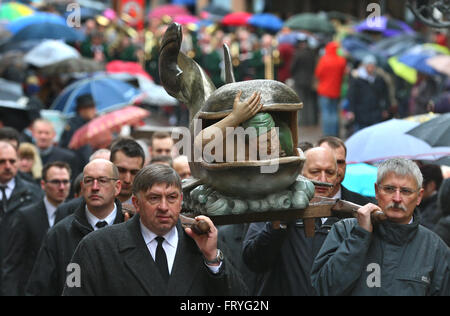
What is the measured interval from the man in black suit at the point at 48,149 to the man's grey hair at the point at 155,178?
20.7 feet

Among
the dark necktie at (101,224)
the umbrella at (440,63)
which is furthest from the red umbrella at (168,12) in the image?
the dark necktie at (101,224)

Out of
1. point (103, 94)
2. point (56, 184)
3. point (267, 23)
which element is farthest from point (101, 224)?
point (267, 23)

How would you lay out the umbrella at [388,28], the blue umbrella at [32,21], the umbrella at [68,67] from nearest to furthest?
1. the umbrella at [68,67]
2. the blue umbrella at [32,21]
3. the umbrella at [388,28]

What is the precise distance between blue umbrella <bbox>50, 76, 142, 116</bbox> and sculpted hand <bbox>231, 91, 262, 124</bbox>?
896cm

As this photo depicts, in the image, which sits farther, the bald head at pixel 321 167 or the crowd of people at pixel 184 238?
the bald head at pixel 321 167

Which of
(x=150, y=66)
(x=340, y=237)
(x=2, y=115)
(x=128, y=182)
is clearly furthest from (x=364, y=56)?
(x=340, y=237)

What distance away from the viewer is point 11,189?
1000 centimetres

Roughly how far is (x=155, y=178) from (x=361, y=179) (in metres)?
3.64

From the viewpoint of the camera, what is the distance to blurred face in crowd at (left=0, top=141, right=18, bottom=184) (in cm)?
976

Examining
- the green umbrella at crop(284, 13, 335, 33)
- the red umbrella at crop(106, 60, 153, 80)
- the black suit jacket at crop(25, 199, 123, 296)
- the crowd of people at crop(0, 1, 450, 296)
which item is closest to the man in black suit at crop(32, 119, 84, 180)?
the crowd of people at crop(0, 1, 450, 296)

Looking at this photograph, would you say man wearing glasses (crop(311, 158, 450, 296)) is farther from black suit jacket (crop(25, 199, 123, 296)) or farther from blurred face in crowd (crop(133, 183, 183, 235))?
black suit jacket (crop(25, 199, 123, 296))

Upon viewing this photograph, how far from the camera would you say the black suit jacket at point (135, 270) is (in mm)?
5402

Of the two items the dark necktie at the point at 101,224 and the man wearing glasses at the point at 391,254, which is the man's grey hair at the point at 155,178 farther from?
the dark necktie at the point at 101,224

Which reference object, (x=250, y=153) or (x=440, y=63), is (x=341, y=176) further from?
(x=440, y=63)
